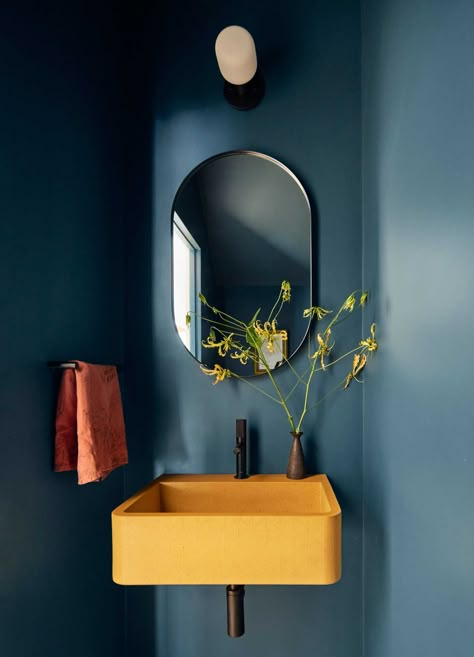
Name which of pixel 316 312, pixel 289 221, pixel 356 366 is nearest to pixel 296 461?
pixel 356 366

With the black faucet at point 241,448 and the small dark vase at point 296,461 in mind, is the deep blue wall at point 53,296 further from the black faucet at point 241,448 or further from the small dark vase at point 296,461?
the small dark vase at point 296,461

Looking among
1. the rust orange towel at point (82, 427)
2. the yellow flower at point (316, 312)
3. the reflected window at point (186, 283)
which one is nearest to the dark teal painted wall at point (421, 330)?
the yellow flower at point (316, 312)

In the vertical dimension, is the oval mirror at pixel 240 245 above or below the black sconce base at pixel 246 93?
below

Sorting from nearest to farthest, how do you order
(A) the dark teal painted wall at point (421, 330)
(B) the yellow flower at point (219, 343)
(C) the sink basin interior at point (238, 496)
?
(A) the dark teal painted wall at point (421, 330), (C) the sink basin interior at point (238, 496), (B) the yellow flower at point (219, 343)

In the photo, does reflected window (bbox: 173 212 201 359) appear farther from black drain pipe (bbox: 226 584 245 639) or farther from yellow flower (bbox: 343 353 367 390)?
black drain pipe (bbox: 226 584 245 639)

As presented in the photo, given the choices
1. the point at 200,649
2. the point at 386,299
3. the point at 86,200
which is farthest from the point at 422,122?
the point at 200,649

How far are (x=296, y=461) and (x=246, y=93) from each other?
118 centimetres

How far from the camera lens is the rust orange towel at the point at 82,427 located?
4.42 feet

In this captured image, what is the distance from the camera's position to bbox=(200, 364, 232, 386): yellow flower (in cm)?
167

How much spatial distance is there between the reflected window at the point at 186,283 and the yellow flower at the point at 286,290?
28 cm

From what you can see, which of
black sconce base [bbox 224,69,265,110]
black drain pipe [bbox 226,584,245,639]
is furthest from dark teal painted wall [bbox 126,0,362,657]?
black drain pipe [bbox 226,584,245,639]

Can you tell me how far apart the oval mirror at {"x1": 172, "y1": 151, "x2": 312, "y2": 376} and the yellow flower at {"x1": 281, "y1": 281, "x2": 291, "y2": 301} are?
0.06 ft

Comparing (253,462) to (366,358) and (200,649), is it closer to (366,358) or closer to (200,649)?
(366,358)

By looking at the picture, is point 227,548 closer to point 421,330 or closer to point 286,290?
point 421,330
